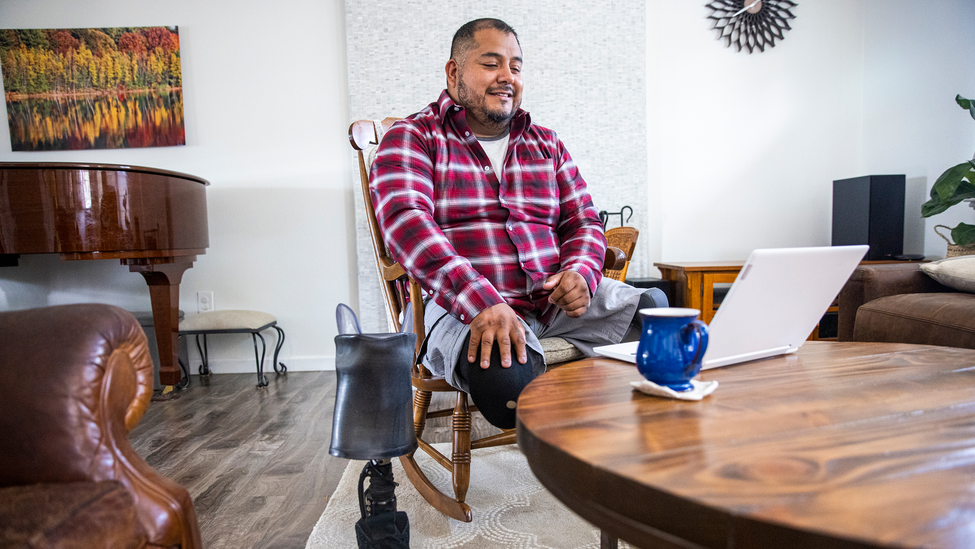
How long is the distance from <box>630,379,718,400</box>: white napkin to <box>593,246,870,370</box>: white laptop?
63 millimetres

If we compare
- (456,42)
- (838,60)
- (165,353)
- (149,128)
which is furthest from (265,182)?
(838,60)

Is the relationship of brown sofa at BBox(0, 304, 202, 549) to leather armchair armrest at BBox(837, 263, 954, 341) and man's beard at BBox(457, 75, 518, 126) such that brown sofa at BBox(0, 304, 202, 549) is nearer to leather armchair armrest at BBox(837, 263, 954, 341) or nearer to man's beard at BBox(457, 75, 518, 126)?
man's beard at BBox(457, 75, 518, 126)

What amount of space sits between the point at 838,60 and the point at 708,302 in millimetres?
1769

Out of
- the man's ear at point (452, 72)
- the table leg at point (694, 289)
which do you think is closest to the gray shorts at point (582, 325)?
the man's ear at point (452, 72)

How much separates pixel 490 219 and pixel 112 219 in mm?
1804

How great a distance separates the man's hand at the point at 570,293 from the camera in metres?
1.28

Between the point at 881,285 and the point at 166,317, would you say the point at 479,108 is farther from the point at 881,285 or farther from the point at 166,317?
the point at 166,317

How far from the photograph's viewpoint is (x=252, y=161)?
306cm

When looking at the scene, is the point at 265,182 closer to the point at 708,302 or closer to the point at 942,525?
the point at 708,302

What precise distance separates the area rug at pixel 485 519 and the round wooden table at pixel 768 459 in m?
0.61

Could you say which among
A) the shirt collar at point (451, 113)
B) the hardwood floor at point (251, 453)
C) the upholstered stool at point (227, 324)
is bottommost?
the hardwood floor at point (251, 453)

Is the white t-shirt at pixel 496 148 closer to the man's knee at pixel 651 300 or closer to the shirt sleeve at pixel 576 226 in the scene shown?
the shirt sleeve at pixel 576 226

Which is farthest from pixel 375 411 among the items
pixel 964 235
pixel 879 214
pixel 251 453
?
pixel 879 214

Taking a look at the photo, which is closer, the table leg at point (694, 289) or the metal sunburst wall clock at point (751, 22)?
the table leg at point (694, 289)
